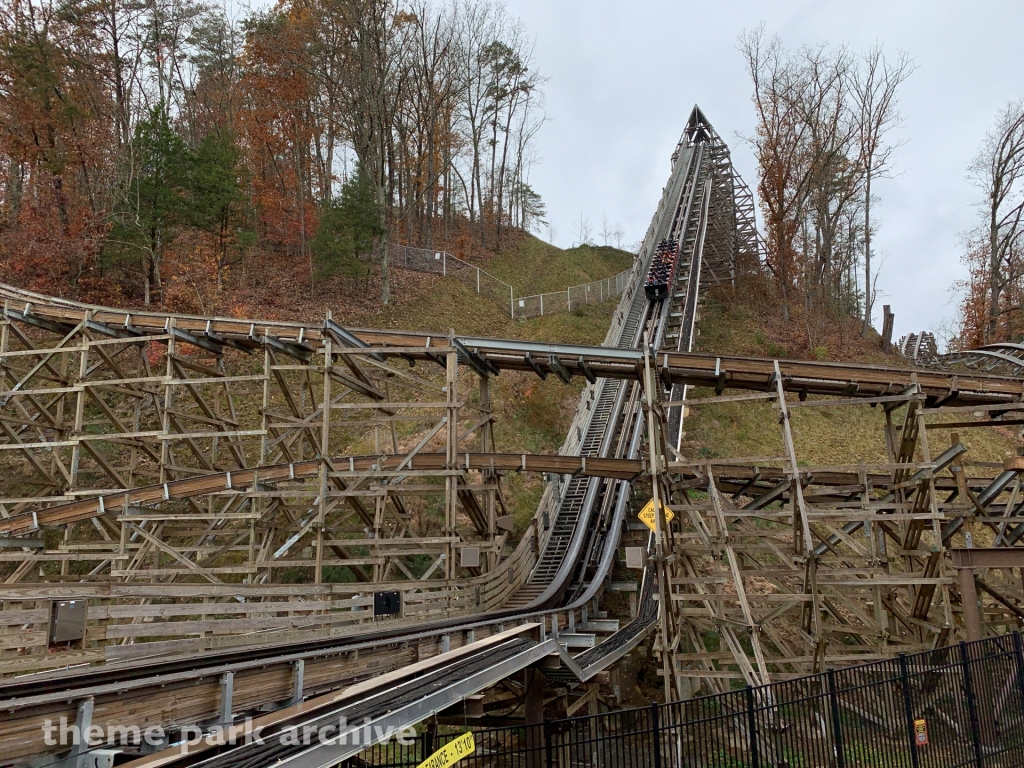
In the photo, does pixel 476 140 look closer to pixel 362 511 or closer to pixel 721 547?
pixel 362 511

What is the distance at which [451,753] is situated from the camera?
6.48 meters

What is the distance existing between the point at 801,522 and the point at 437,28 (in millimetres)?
36068

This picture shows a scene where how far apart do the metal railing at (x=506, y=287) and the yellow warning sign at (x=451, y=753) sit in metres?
31.8

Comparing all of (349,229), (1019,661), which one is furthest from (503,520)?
(349,229)

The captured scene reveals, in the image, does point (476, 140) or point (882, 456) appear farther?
point (476, 140)

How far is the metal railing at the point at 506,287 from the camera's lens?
1505 inches

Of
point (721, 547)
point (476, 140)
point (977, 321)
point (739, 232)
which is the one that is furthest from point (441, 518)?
point (476, 140)

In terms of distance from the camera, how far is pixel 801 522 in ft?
45.2

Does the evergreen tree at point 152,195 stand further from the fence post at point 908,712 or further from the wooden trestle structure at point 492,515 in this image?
the fence post at point 908,712

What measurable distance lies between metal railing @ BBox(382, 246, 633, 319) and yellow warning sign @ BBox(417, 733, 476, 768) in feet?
104

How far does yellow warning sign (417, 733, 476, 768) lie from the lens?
246 inches

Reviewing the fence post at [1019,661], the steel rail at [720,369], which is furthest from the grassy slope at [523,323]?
the fence post at [1019,661]

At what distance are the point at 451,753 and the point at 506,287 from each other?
36.4m

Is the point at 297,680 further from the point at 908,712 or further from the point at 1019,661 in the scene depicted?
the point at 1019,661
